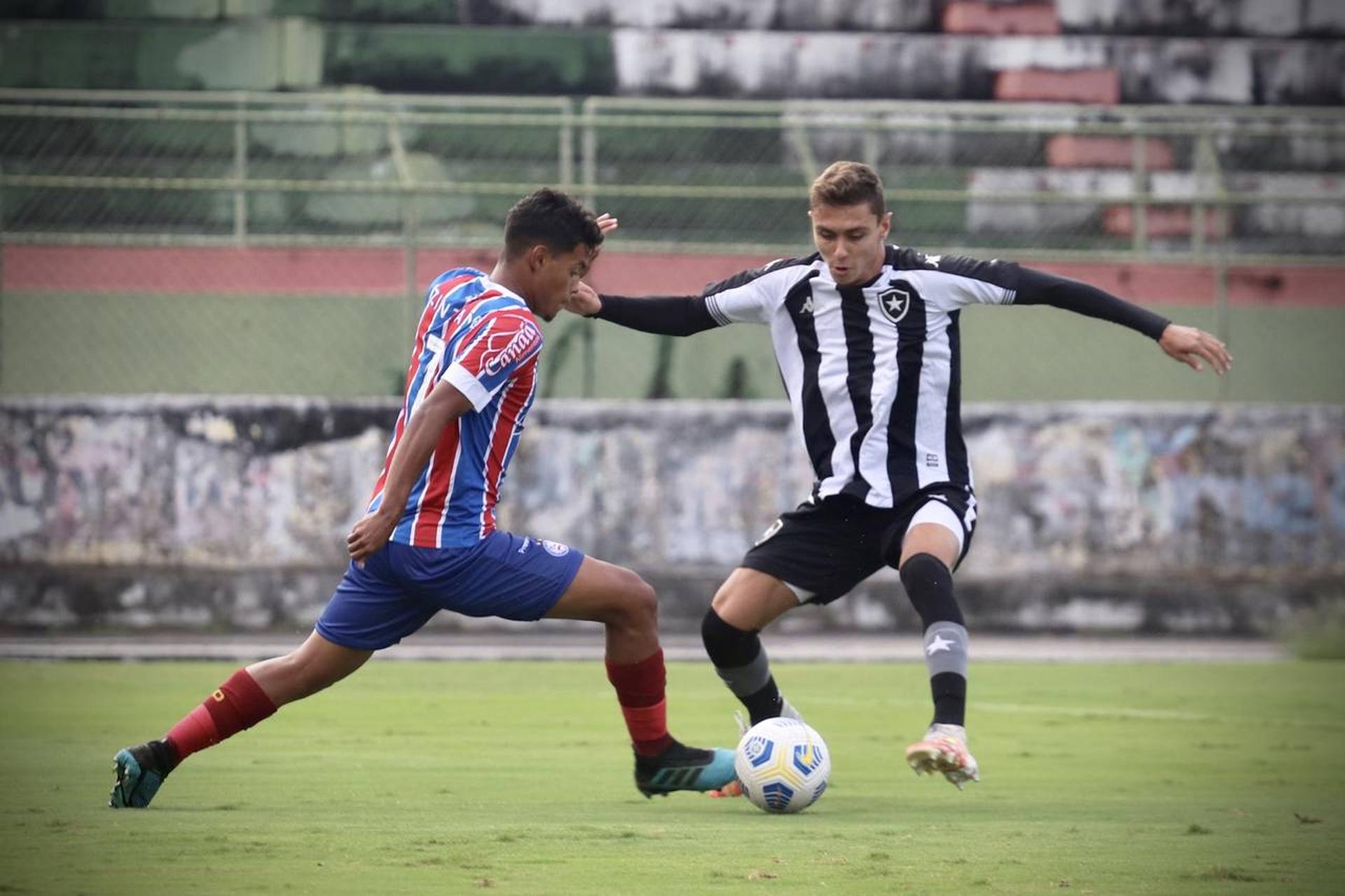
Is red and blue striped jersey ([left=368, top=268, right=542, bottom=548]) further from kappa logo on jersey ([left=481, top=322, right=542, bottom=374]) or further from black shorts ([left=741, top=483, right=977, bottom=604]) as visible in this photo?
black shorts ([left=741, top=483, right=977, bottom=604])

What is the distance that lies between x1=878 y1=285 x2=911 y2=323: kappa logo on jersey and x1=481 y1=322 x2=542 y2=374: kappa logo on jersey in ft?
4.90

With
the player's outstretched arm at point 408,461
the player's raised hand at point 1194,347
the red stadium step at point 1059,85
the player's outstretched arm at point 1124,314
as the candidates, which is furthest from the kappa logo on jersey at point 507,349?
the red stadium step at point 1059,85

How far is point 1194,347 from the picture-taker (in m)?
6.49

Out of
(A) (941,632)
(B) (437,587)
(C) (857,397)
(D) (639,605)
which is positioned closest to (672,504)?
(C) (857,397)

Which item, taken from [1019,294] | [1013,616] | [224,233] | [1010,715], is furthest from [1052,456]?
[1019,294]

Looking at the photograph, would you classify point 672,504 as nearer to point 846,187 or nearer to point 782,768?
point 846,187

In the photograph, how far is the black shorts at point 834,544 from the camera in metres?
6.96

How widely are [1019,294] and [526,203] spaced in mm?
1775

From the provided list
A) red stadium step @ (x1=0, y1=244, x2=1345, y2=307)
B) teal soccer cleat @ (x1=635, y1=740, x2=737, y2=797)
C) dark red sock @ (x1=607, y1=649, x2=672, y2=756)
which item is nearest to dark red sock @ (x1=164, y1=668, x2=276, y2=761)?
dark red sock @ (x1=607, y1=649, x2=672, y2=756)

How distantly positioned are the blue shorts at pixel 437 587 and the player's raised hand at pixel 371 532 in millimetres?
150

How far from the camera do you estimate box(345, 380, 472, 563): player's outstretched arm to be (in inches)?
234

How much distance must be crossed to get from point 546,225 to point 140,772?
2.12m

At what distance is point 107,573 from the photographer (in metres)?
14.5

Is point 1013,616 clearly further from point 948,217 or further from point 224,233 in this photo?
point 224,233
